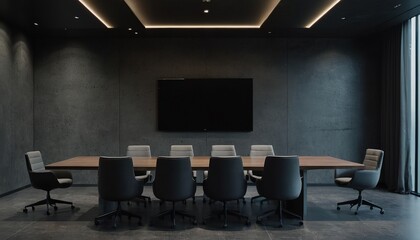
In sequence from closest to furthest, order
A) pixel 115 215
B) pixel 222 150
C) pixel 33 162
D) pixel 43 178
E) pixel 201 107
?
pixel 115 215, pixel 43 178, pixel 33 162, pixel 222 150, pixel 201 107

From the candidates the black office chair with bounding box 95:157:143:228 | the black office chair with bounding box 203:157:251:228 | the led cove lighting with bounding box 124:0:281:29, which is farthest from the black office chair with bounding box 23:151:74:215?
the led cove lighting with bounding box 124:0:281:29

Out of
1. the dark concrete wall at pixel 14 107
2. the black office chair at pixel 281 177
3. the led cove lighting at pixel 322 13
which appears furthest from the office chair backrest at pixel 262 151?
the dark concrete wall at pixel 14 107

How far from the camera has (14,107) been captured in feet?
22.4

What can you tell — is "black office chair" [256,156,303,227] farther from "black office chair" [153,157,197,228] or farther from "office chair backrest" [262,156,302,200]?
"black office chair" [153,157,197,228]

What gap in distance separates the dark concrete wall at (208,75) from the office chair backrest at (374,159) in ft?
6.48

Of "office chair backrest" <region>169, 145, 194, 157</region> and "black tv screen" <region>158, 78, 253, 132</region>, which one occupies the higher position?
"black tv screen" <region>158, 78, 253, 132</region>

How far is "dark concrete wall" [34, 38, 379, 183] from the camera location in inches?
303

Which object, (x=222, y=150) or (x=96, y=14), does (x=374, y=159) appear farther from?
(x=96, y=14)

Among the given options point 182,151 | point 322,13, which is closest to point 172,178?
point 182,151

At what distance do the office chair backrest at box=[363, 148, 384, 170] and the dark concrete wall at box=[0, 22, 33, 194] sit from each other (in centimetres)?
672

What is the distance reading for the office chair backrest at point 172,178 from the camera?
4.33 m

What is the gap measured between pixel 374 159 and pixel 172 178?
3.47 meters

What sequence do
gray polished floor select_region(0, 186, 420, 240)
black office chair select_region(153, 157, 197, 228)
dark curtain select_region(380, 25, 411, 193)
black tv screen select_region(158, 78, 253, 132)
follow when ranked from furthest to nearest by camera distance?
1. black tv screen select_region(158, 78, 253, 132)
2. dark curtain select_region(380, 25, 411, 193)
3. black office chair select_region(153, 157, 197, 228)
4. gray polished floor select_region(0, 186, 420, 240)

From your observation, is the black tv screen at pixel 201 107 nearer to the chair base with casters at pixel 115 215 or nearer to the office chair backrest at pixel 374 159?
the office chair backrest at pixel 374 159
